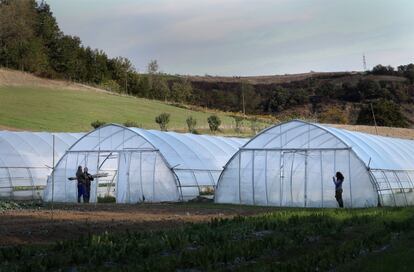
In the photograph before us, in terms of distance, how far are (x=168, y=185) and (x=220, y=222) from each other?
1350 cm

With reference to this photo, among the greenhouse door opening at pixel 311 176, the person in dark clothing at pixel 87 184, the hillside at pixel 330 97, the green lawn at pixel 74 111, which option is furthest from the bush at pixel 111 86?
the greenhouse door opening at pixel 311 176

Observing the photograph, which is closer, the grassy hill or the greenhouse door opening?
the greenhouse door opening

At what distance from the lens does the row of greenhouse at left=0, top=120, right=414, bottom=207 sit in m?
27.0

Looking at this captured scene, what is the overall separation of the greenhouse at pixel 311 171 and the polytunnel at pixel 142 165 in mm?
2380

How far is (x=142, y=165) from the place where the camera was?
101ft

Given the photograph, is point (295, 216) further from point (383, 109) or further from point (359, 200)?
point (383, 109)

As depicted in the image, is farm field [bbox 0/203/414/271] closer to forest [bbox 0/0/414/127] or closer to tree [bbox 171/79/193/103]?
forest [bbox 0/0/414/127]

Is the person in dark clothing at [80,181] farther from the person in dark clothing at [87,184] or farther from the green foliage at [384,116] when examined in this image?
the green foliage at [384,116]

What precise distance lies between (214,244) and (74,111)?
64244mm

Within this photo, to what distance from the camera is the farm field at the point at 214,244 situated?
11086mm

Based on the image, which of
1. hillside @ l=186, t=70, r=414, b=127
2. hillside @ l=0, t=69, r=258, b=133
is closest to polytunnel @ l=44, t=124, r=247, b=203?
hillside @ l=0, t=69, r=258, b=133

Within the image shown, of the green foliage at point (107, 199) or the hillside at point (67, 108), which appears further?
the hillside at point (67, 108)

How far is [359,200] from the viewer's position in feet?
86.5

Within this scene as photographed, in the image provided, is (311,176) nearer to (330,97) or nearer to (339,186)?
(339,186)
